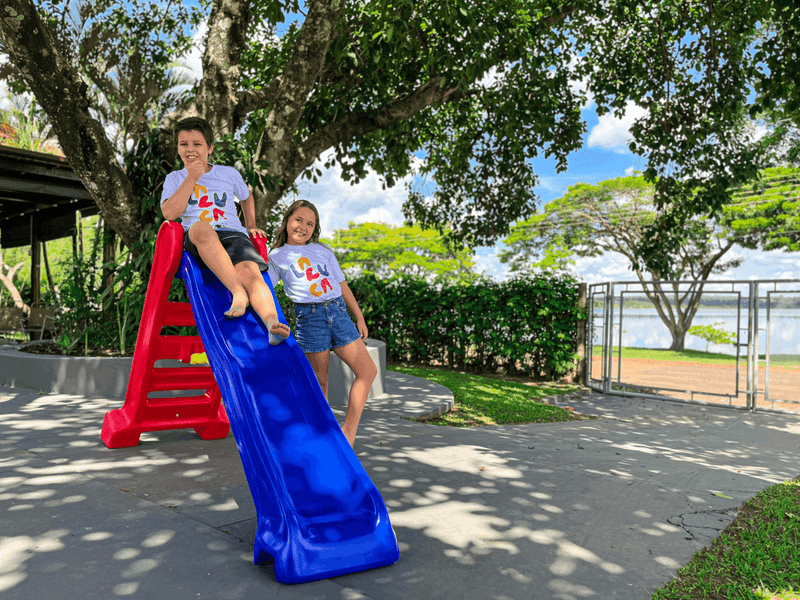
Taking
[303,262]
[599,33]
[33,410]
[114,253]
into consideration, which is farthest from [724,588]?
[599,33]

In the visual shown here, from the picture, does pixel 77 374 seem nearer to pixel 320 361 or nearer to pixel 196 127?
pixel 196 127

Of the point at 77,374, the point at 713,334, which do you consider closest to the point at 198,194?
the point at 77,374

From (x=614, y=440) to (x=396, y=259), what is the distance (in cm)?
2853

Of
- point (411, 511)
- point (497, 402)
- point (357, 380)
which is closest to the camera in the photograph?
point (411, 511)

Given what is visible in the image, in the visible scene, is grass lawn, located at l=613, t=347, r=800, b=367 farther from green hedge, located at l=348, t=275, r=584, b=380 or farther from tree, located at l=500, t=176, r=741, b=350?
tree, located at l=500, t=176, r=741, b=350

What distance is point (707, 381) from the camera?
9.99 m

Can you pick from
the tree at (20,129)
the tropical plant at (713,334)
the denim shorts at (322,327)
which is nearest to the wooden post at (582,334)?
the tropical plant at (713,334)

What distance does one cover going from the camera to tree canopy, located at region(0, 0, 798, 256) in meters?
6.38

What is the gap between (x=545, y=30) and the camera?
8.93m

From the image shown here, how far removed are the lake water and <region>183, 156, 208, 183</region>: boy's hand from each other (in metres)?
7.74

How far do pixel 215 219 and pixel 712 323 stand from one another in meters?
8.65

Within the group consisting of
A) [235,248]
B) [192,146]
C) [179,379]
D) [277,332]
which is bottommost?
[179,379]

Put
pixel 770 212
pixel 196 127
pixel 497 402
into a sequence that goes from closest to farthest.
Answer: pixel 196 127
pixel 497 402
pixel 770 212

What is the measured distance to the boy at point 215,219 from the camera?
3299 mm
